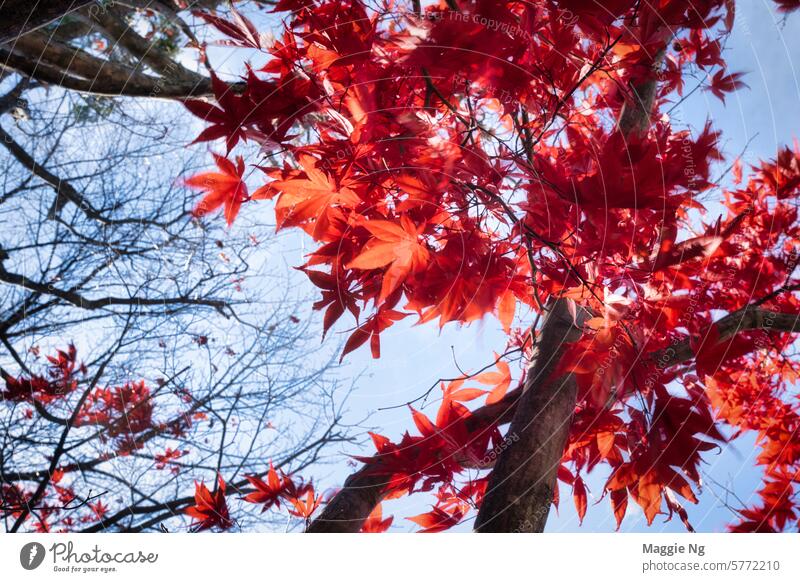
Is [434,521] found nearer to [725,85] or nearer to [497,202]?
[497,202]

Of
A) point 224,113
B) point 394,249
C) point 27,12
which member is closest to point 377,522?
point 394,249

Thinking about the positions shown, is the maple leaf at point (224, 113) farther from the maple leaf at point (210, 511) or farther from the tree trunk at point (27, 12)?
the maple leaf at point (210, 511)

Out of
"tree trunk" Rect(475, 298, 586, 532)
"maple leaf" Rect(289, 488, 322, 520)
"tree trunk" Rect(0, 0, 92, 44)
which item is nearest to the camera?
"tree trunk" Rect(475, 298, 586, 532)

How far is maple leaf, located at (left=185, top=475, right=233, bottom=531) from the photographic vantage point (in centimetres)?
77

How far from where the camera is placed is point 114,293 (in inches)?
35.6

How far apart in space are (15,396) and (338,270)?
718mm

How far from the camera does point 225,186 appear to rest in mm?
618
